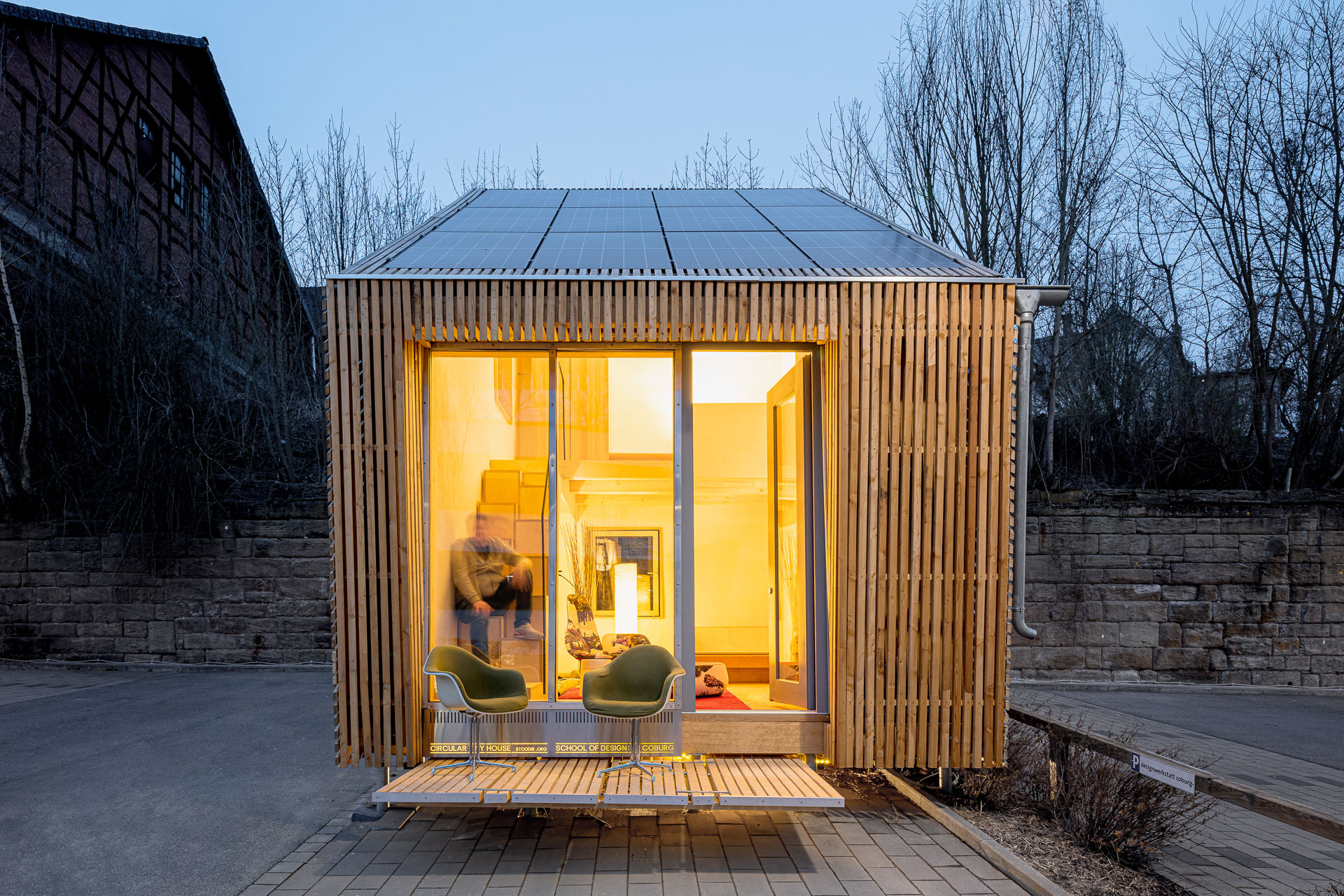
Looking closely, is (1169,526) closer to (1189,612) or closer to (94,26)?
(1189,612)

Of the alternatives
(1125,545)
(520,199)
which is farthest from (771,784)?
(1125,545)

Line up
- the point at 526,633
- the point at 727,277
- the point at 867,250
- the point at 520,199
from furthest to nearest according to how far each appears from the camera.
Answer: the point at 520,199, the point at 867,250, the point at 526,633, the point at 727,277

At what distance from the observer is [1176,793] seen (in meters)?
4.49

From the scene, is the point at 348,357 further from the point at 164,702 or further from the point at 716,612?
the point at 164,702

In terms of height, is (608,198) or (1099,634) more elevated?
(608,198)

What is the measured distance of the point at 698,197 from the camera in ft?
25.5

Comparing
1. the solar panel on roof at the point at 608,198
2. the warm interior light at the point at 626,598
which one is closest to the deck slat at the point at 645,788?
the warm interior light at the point at 626,598

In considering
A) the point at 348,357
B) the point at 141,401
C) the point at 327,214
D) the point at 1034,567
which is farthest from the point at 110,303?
the point at 1034,567

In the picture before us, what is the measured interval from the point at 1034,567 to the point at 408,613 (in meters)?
7.96

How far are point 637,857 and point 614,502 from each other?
2.27 metres

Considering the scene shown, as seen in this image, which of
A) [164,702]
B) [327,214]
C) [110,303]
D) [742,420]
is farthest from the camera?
[327,214]

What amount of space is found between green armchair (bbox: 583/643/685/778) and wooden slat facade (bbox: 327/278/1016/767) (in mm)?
1105

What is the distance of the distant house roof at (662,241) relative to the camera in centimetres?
489

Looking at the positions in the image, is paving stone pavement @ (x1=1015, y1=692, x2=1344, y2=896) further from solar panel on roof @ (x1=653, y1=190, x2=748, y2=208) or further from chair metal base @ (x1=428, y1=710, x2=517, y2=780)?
solar panel on roof @ (x1=653, y1=190, x2=748, y2=208)
